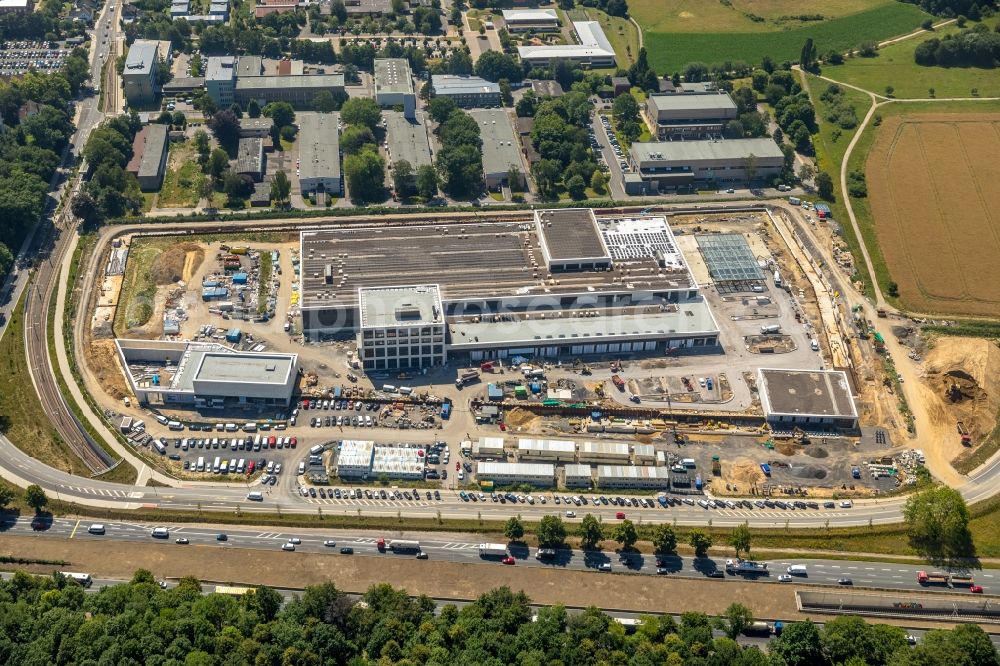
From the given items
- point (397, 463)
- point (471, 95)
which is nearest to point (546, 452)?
point (397, 463)

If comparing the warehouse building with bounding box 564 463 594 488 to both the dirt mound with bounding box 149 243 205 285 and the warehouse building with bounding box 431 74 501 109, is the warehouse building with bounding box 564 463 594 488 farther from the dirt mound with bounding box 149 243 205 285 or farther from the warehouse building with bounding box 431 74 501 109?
the warehouse building with bounding box 431 74 501 109

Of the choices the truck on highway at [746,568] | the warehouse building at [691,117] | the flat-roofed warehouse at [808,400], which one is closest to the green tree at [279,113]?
the warehouse building at [691,117]

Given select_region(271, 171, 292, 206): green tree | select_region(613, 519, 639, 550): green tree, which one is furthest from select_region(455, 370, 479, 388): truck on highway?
select_region(271, 171, 292, 206): green tree

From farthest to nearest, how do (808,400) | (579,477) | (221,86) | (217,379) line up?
(221,86) → (808,400) → (217,379) → (579,477)

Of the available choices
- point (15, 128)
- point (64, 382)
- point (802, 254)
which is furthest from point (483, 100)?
point (64, 382)

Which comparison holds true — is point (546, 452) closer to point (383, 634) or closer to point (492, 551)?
point (492, 551)

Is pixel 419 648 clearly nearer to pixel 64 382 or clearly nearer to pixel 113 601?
pixel 113 601
